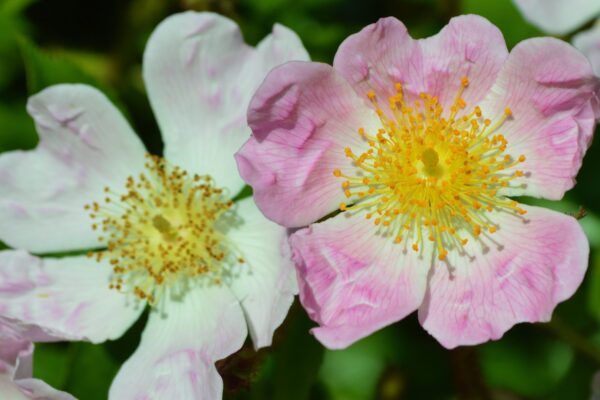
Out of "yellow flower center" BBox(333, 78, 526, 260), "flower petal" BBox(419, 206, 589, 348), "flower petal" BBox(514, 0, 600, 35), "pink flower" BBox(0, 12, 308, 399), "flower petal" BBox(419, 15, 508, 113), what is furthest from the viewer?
"flower petal" BBox(514, 0, 600, 35)

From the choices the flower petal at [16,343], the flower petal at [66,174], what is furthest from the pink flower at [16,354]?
the flower petal at [66,174]

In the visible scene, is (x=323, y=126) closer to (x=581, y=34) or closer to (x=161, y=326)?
(x=161, y=326)

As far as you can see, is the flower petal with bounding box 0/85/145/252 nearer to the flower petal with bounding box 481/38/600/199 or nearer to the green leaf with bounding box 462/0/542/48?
the flower petal with bounding box 481/38/600/199

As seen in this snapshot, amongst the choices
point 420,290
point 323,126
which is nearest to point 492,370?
point 420,290

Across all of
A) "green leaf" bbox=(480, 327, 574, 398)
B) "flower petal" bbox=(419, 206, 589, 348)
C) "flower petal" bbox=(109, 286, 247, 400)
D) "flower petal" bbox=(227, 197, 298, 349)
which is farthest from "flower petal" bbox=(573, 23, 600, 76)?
"flower petal" bbox=(109, 286, 247, 400)

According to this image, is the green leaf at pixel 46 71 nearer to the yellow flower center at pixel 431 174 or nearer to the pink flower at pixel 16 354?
the pink flower at pixel 16 354

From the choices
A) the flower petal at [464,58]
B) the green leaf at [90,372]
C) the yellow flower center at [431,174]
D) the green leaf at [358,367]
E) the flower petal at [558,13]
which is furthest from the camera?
the green leaf at [358,367]
